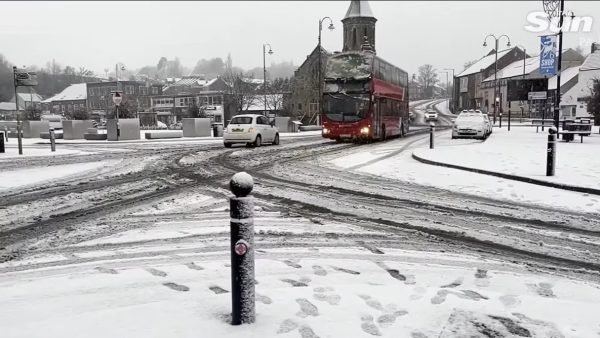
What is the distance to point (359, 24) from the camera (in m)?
78.2

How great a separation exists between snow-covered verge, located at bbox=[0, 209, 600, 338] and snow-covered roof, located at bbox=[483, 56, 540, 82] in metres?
88.5

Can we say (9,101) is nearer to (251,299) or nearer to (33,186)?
(33,186)

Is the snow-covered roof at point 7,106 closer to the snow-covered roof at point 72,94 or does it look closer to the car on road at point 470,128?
the snow-covered roof at point 72,94

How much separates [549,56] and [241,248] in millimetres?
13931

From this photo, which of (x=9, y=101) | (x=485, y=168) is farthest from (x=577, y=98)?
(x=9, y=101)

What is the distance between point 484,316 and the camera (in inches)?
143

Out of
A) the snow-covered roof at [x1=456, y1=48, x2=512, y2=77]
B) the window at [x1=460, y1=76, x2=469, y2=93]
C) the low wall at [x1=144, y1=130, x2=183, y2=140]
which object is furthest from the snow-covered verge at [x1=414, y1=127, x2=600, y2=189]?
the window at [x1=460, y1=76, x2=469, y2=93]

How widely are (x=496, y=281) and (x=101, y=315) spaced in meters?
3.49

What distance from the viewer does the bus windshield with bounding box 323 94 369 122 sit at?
23297 mm

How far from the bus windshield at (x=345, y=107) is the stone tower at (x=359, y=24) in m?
56.3

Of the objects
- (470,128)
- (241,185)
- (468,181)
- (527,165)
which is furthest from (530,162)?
(470,128)

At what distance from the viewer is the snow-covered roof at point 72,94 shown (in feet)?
374

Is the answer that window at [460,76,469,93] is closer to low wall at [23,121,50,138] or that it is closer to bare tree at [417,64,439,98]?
bare tree at [417,64,439,98]

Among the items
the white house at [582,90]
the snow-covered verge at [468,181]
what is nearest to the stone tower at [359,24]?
the white house at [582,90]
